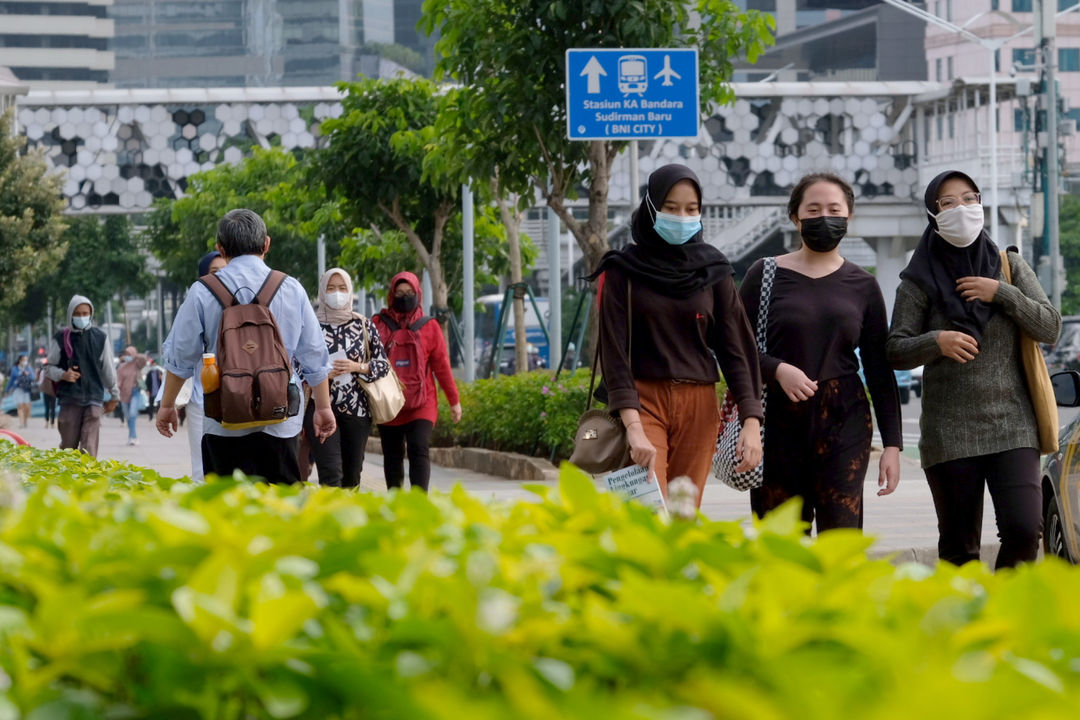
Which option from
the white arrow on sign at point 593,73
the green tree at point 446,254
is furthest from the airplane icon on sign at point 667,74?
the green tree at point 446,254

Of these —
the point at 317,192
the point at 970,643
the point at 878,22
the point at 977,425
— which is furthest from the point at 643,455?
the point at 878,22

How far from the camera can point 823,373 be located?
5.58m

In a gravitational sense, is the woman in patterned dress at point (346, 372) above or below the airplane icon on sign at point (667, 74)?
below

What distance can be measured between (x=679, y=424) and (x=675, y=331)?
299 mm

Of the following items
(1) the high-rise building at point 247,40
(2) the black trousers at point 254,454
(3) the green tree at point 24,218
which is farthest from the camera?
(1) the high-rise building at point 247,40

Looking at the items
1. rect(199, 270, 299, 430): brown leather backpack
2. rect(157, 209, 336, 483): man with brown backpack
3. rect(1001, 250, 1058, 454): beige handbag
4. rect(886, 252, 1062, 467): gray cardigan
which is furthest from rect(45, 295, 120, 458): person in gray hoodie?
rect(1001, 250, 1058, 454): beige handbag

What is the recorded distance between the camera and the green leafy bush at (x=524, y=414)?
1535cm

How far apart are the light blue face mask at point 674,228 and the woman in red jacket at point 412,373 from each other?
203 inches

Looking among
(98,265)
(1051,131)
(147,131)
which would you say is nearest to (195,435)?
(1051,131)

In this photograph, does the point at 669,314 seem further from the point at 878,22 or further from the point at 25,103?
the point at 878,22

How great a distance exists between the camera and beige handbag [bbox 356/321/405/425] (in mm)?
9938

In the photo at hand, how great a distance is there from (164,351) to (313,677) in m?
5.37

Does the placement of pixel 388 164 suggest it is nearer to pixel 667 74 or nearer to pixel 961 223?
pixel 667 74

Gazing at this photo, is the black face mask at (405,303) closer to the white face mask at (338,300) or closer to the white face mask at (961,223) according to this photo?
the white face mask at (338,300)
